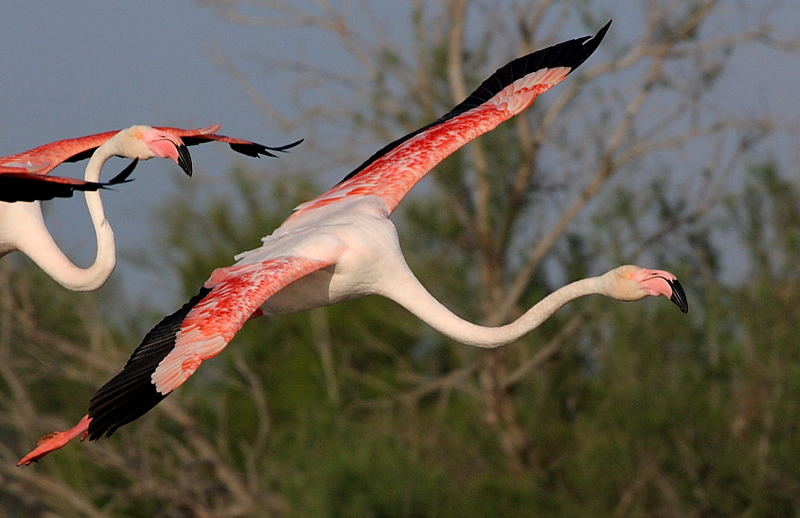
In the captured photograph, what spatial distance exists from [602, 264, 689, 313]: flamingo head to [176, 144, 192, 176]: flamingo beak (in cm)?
242

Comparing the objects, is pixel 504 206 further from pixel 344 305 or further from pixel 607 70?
pixel 344 305

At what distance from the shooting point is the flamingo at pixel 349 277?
6.95m

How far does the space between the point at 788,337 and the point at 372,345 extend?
9.30m

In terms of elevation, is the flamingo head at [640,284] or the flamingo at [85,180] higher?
the flamingo at [85,180]

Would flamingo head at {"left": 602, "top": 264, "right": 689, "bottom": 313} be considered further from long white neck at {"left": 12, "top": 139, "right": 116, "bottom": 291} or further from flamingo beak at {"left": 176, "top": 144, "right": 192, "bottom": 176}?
long white neck at {"left": 12, "top": 139, "right": 116, "bottom": 291}

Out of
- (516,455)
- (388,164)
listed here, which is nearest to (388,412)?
(516,455)

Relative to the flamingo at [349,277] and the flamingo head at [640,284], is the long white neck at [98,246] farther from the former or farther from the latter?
the flamingo head at [640,284]

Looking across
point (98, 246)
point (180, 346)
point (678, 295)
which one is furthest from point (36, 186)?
point (678, 295)

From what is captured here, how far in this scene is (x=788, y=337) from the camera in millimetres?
22578

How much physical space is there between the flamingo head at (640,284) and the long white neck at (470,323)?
95 mm

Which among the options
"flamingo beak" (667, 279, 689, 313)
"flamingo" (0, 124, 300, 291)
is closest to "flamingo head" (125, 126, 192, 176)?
"flamingo" (0, 124, 300, 291)

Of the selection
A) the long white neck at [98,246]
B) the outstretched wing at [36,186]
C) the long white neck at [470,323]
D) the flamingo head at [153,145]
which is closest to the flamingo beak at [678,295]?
the long white neck at [470,323]

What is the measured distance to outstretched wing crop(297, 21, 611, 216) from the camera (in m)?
9.55

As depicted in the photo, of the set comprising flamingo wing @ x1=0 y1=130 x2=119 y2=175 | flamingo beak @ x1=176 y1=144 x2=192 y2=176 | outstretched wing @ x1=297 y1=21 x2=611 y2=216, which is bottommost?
outstretched wing @ x1=297 y1=21 x2=611 y2=216
